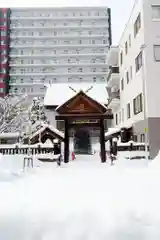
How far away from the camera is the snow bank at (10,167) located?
35.4 ft

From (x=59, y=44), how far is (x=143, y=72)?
64748 mm

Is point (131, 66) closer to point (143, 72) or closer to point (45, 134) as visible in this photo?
point (143, 72)

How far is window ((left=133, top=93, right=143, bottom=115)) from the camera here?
23609 millimetres

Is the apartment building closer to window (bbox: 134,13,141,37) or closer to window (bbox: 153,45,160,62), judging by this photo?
window (bbox: 134,13,141,37)

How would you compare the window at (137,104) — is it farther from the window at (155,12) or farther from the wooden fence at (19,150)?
the wooden fence at (19,150)

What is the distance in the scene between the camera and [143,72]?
72.0 feet

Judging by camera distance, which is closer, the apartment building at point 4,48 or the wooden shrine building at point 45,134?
the wooden shrine building at point 45,134

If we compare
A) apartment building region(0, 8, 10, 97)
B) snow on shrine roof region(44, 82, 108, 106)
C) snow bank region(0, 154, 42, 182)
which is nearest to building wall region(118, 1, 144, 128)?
snow bank region(0, 154, 42, 182)

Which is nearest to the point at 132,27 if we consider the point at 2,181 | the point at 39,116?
the point at 39,116

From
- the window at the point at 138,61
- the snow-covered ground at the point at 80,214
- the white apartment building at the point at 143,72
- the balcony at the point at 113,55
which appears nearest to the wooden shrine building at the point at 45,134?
the white apartment building at the point at 143,72

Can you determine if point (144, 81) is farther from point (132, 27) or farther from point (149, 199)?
point (149, 199)

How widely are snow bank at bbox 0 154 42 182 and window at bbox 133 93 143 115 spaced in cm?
1032

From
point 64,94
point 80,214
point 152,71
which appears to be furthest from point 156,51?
point 64,94

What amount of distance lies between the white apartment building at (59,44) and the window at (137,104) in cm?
5459
